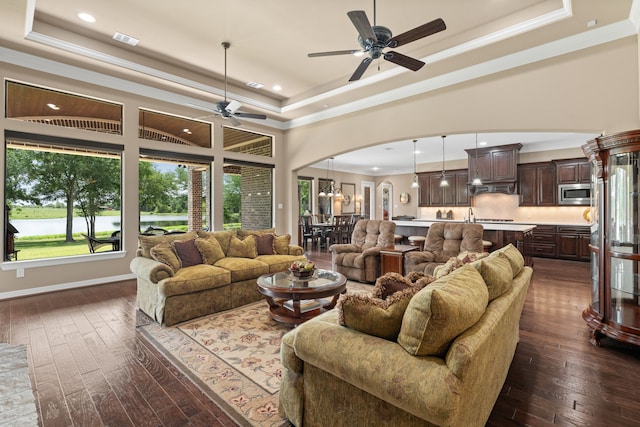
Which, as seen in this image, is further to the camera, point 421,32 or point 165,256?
point 165,256

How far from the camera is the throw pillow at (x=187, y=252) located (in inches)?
160

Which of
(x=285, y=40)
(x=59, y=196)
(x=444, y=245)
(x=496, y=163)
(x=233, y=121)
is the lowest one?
(x=444, y=245)

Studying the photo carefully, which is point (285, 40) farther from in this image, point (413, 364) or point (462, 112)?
point (413, 364)

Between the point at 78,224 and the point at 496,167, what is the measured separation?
388 inches

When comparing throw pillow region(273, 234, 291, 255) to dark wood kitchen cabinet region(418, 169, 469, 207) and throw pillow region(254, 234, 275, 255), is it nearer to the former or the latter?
throw pillow region(254, 234, 275, 255)

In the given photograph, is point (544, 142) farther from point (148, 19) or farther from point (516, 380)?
point (148, 19)

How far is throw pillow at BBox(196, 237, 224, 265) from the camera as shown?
14.1 feet

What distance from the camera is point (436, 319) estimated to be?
140 centimetres

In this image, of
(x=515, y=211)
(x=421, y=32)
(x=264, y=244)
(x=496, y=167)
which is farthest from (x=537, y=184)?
(x=264, y=244)

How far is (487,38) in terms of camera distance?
4.05 meters

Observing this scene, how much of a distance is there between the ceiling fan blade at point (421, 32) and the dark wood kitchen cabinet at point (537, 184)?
24.2ft

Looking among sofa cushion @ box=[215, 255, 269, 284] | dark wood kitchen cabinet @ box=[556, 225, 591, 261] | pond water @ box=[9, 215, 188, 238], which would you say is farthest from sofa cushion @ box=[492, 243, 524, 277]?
dark wood kitchen cabinet @ box=[556, 225, 591, 261]

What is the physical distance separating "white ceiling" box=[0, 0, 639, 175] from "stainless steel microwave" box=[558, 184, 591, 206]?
17.5ft

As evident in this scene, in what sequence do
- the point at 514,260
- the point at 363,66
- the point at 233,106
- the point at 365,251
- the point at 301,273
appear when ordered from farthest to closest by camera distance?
1. the point at 365,251
2. the point at 233,106
3. the point at 301,273
4. the point at 363,66
5. the point at 514,260
